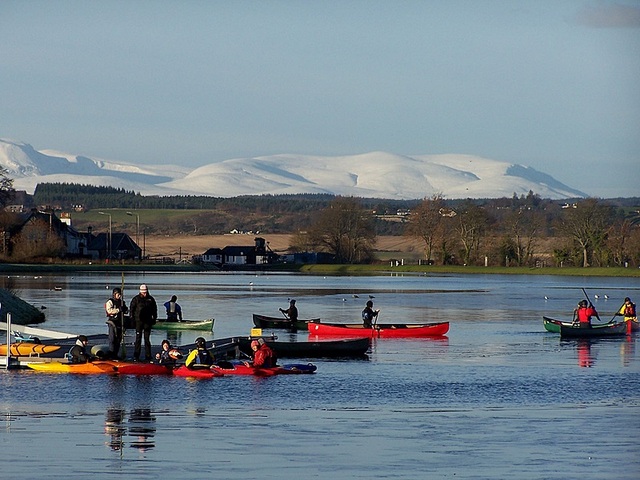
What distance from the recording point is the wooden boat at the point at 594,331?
181 feet

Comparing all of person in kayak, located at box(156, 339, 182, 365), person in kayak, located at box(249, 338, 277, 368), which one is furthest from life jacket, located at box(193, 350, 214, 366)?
person in kayak, located at box(249, 338, 277, 368)

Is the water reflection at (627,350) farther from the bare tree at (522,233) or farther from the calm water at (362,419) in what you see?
the bare tree at (522,233)

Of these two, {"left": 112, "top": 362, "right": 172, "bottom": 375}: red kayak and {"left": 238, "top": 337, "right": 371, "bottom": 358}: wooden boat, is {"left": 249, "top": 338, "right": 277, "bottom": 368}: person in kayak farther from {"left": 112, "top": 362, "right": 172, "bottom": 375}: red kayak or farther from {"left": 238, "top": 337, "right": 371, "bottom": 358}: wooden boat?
{"left": 238, "top": 337, "right": 371, "bottom": 358}: wooden boat

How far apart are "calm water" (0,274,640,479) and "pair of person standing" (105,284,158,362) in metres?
2.57

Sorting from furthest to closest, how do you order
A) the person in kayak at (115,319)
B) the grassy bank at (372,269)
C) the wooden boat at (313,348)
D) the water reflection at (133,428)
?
1. the grassy bank at (372,269)
2. the wooden boat at (313,348)
3. the person in kayak at (115,319)
4. the water reflection at (133,428)

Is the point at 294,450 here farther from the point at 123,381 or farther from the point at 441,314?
the point at 441,314

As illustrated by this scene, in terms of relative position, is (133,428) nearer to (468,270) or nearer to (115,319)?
(115,319)

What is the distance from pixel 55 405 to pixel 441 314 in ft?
154

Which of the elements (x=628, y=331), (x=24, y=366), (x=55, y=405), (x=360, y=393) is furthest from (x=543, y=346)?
(x=55, y=405)

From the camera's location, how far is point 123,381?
35.9 meters

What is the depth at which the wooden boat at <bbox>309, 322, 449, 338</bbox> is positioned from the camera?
A: 2117 inches

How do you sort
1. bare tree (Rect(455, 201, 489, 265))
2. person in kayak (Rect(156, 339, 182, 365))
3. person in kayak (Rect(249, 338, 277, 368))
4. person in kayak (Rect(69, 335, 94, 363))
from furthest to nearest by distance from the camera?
bare tree (Rect(455, 201, 489, 265)), person in kayak (Rect(156, 339, 182, 365)), person in kayak (Rect(69, 335, 94, 363)), person in kayak (Rect(249, 338, 277, 368))

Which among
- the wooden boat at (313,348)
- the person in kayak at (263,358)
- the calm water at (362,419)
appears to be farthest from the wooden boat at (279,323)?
the person in kayak at (263,358)

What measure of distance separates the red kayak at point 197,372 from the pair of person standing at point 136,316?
2.03m
